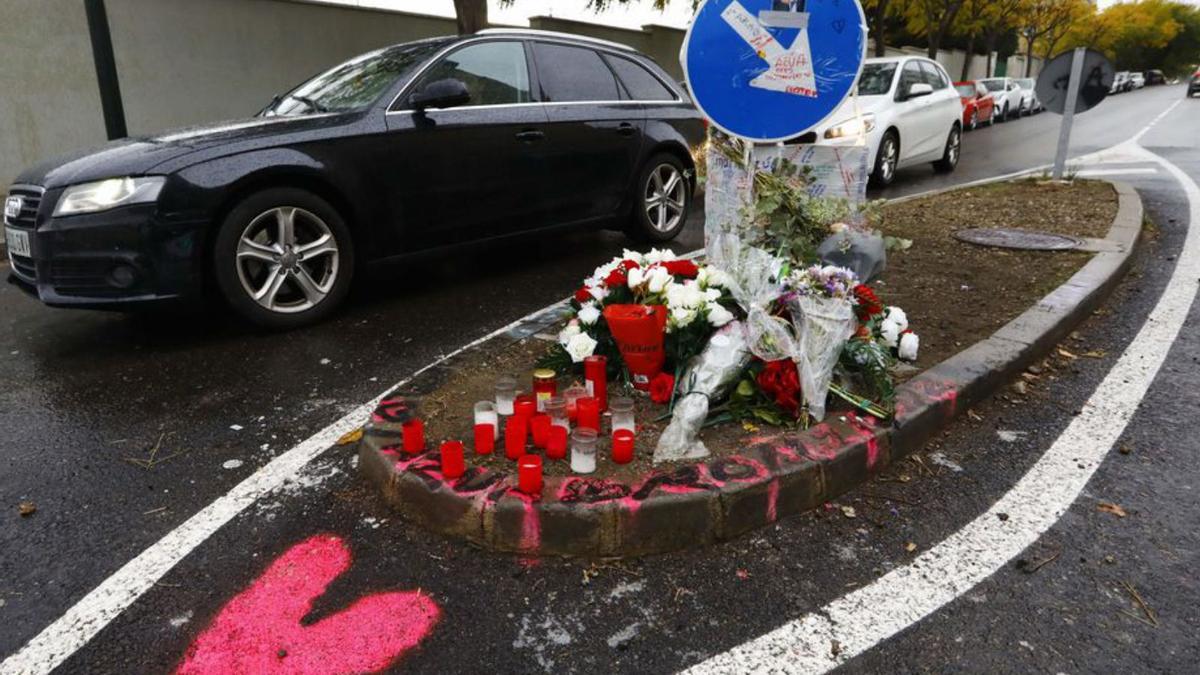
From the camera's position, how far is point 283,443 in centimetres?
313

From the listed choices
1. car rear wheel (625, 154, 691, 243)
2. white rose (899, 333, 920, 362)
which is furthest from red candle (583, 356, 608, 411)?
car rear wheel (625, 154, 691, 243)

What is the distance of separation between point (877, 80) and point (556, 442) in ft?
31.8

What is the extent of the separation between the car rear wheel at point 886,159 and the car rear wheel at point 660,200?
14.7 ft

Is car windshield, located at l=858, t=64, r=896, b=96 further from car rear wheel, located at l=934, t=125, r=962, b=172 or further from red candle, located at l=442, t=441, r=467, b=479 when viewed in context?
red candle, located at l=442, t=441, r=467, b=479

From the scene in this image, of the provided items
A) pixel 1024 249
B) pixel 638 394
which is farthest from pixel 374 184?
pixel 1024 249

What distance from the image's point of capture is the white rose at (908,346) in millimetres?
3412

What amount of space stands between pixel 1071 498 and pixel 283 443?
289 cm

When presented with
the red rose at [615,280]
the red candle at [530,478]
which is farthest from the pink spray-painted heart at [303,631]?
the red rose at [615,280]

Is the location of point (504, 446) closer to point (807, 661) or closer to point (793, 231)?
point (807, 661)

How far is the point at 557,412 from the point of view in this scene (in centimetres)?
274

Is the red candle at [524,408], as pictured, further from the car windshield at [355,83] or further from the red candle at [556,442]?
the car windshield at [355,83]

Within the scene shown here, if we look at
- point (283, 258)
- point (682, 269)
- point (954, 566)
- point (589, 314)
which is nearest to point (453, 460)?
point (589, 314)

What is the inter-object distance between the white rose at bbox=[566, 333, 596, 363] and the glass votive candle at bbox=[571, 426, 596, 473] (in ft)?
2.25

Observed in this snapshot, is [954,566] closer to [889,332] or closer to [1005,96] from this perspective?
[889,332]
